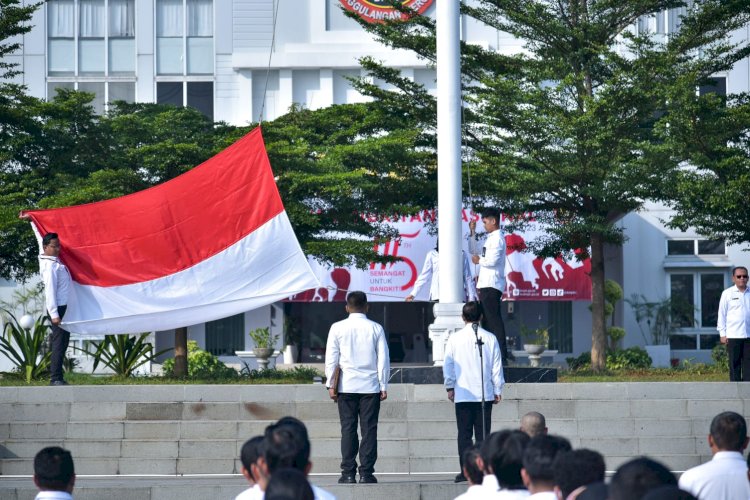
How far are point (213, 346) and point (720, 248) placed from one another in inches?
552

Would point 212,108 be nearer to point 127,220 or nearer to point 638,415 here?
point 127,220

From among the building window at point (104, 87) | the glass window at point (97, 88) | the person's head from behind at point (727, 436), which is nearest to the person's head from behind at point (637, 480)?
the person's head from behind at point (727, 436)

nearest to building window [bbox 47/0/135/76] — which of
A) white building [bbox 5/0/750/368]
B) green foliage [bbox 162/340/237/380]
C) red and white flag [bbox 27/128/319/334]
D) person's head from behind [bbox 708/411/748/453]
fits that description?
white building [bbox 5/0/750/368]

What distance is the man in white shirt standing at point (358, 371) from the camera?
40.0 feet

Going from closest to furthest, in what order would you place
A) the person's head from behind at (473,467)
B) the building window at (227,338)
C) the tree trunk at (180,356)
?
1. the person's head from behind at (473,467)
2. the tree trunk at (180,356)
3. the building window at (227,338)

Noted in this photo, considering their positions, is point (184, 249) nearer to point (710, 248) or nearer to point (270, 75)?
point (270, 75)

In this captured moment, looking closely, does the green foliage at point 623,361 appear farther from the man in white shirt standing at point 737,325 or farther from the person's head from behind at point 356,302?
the person's head from behind at point 356,302

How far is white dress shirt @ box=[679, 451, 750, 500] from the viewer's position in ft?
21.7

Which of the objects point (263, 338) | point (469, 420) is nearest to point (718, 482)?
point (469, 420)

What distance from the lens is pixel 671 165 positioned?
2020cm

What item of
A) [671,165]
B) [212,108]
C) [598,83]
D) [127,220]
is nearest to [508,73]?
[598,83]

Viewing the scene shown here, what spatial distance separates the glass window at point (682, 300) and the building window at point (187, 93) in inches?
546

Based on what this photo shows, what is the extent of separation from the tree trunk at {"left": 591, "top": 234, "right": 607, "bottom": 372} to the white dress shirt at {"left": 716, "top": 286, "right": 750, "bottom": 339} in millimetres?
3966

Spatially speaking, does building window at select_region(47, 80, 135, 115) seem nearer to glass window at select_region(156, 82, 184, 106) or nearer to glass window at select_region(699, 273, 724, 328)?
glass window at select_region(156, 82, 184, 106)
